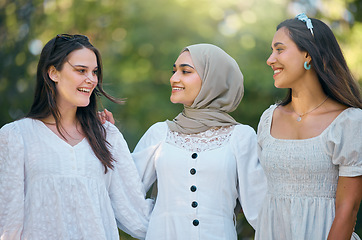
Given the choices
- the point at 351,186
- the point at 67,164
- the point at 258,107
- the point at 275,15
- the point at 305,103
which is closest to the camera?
the point at 351,186

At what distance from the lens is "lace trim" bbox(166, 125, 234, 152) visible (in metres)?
3.52

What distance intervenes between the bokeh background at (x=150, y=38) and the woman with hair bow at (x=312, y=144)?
390 cm

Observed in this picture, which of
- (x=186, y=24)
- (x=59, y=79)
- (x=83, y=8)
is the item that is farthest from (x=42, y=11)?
(x=59, y=79)

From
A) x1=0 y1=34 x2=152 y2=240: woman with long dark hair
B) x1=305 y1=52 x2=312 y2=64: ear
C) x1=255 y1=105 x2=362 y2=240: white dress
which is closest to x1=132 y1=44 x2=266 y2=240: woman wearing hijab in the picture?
x1=0 y1=34 x2=152 y2=240: woman with long dark hair

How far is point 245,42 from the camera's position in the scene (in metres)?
8.25

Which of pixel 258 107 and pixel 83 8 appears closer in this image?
pixel 258 107

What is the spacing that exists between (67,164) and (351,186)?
1597mm

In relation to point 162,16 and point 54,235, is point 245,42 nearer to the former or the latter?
point 162,16

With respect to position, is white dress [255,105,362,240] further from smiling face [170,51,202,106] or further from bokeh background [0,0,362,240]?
bokeh background [0,0,362,240]

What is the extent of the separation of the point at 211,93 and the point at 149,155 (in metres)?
0.58

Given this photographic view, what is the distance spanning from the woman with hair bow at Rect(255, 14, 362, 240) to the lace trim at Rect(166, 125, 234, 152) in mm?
447

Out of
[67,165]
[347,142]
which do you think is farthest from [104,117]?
[347,142]

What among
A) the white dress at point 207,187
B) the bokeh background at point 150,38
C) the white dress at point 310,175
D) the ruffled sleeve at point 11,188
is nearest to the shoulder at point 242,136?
the white dress at point 207,187

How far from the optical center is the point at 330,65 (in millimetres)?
2898
